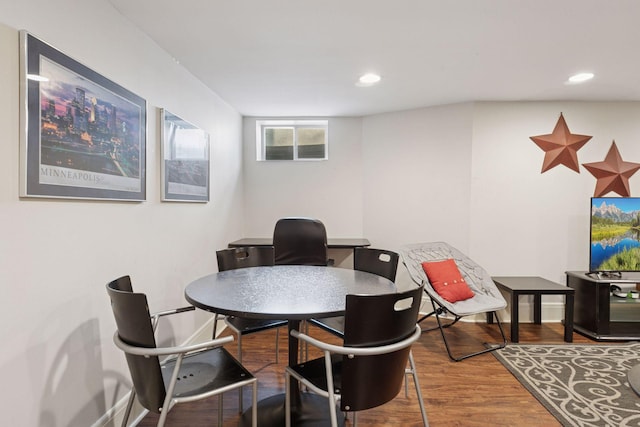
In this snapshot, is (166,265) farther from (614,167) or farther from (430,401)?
(614,167)

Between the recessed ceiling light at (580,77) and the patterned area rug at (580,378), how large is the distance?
2.40m

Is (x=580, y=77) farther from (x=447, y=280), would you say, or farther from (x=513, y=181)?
(x=447, y=280)

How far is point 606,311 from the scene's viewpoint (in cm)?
318

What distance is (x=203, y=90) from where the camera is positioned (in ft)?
10.2

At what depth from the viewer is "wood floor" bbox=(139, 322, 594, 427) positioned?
201 cm

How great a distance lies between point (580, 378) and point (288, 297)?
240 cm

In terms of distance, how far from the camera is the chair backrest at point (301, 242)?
3082 millimetres

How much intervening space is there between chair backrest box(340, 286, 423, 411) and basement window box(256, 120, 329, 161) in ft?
11.0

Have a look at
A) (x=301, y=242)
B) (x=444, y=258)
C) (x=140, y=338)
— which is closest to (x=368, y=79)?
(x=301, y=242)

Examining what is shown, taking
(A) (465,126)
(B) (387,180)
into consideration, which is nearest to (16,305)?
(B) (387,180)

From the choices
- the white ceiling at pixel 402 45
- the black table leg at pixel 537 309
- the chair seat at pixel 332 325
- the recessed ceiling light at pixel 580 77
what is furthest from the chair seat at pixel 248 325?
the recessed ceiling light at pixel 580 77

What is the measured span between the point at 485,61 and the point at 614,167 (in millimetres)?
2318

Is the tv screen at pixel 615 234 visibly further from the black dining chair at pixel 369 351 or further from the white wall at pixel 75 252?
the white wall at pixel 75 252

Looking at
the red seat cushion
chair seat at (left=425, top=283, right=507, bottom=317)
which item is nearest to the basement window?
the red seat cushion
